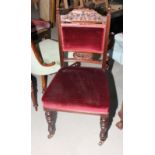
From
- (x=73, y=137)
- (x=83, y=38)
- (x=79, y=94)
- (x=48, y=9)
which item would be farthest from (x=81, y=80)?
(x=48, y=9)

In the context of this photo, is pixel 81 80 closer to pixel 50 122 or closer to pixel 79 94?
pixel 79 94

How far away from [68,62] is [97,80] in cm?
43

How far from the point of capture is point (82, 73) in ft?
5.75

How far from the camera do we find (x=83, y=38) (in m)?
1.77

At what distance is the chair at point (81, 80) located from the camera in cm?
151

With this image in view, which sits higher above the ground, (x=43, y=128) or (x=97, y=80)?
(x=97, y=80)

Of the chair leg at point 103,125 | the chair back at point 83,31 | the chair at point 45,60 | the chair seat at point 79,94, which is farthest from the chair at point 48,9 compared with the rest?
the chair leg at point 103,125

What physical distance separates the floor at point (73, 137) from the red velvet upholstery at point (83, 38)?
602 millimetres

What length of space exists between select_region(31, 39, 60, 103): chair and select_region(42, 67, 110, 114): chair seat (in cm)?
16

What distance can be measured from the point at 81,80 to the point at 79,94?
16 centimetres

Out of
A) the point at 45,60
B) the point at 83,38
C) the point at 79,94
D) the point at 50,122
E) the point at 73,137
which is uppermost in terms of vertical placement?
the point at 83,38
